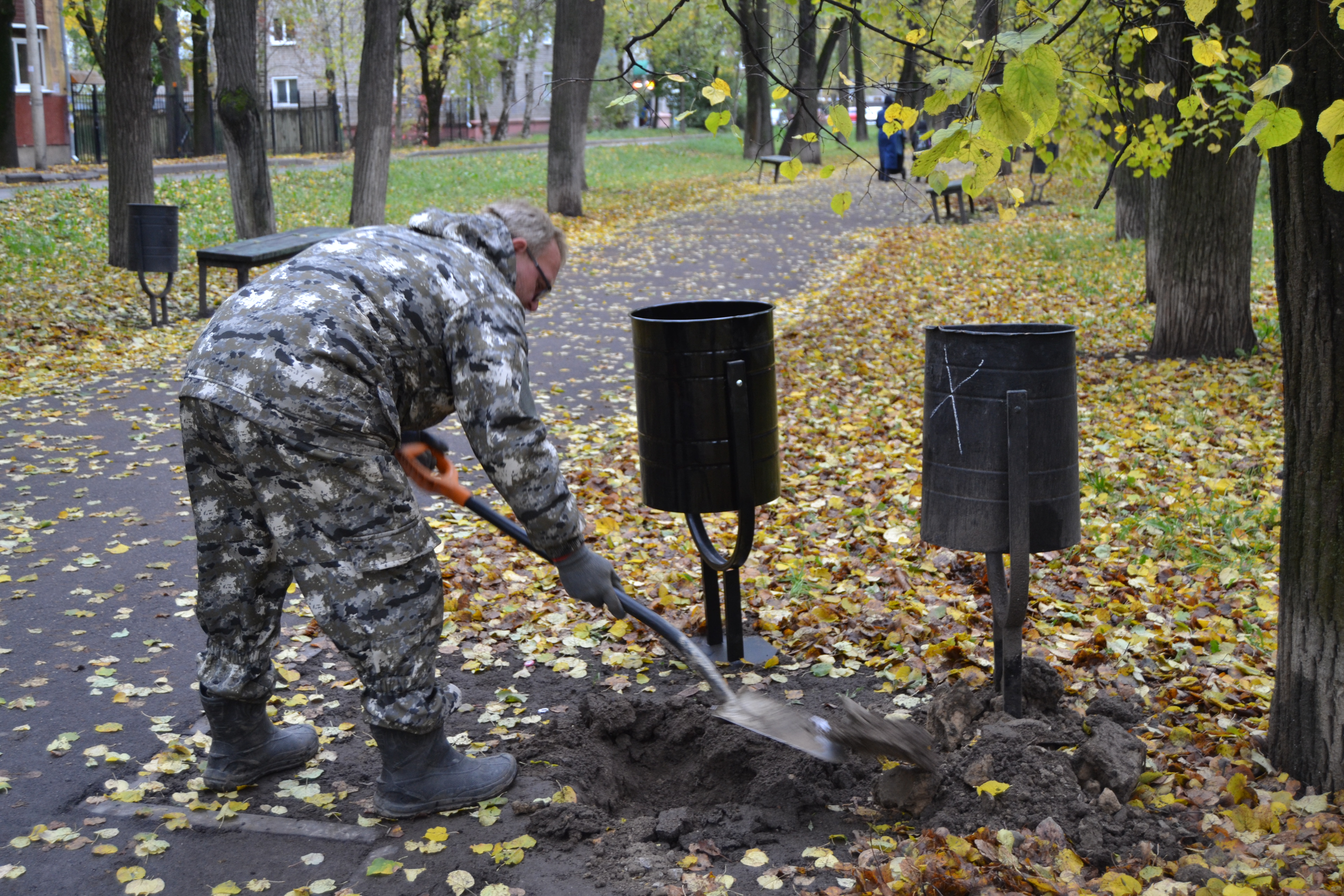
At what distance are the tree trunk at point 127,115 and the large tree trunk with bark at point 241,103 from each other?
78cm

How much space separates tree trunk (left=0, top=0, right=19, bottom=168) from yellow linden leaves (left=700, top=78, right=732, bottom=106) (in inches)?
610

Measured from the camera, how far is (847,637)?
4.33m

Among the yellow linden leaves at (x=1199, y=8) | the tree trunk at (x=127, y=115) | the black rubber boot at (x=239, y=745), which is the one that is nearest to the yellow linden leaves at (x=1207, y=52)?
the yellow linden leaves at (x=1199, y=8)

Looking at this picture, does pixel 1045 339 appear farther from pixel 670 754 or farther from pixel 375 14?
pixel 375 14

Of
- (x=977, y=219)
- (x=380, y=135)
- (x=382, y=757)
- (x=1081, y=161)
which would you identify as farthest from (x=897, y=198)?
(x=382, y=757)

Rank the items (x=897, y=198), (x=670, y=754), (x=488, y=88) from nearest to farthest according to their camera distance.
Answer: (x=670, y=754)
(x=897, y=198)
(x=488, y=88)

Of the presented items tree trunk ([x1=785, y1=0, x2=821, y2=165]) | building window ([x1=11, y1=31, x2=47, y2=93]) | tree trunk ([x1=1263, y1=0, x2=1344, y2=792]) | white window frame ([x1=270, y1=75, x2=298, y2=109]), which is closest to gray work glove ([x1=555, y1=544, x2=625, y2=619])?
tree trunk ([x1=785, y1=0, x2=821, y2=165])

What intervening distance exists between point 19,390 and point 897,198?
1904 centimetres

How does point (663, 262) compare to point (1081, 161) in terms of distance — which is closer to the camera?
point (1081, 161)

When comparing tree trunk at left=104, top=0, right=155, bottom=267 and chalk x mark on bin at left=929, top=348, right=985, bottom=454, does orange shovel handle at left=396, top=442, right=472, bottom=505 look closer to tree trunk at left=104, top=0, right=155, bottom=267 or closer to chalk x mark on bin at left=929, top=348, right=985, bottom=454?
chalk x mark on bin at left=929, top=348, right=985, bottom=454

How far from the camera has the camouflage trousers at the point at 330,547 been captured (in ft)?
9.36

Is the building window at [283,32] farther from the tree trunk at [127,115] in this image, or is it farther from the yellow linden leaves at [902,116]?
the yellow linden leaves at [902,116]

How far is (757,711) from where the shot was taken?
331cm

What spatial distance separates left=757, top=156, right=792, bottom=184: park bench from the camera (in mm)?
4961
